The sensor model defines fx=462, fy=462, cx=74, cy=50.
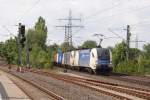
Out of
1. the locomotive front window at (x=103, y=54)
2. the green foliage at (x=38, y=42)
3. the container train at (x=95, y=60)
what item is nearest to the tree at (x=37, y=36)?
the green foliage at (x=38, y=42)

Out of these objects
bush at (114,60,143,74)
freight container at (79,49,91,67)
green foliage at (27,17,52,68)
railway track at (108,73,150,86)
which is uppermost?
green foliage at (27,17,52,68)

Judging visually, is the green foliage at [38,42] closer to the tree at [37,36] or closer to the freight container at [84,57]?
the tree at [37,36]

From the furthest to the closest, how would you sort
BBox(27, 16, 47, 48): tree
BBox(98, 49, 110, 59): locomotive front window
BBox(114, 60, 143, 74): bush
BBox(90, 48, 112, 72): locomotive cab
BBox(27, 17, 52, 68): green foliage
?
1. BBox(27, 16, 47, 48): tree
2. BBox(27, 17, 52, 68): green foliage
3. BBox(114, 60, 143, 74): bush
4. BBox(98, 49, 110, 59): locomotive front window
5. BBox(90, 48, 112, 72): locomotive cab

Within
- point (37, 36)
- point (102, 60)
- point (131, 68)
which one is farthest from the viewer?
point (37, 36)

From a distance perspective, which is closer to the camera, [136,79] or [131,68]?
[136,79]

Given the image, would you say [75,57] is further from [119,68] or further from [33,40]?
[33,40]

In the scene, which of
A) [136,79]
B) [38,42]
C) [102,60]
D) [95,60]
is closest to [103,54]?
[102,60]

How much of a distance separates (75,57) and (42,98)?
134ft

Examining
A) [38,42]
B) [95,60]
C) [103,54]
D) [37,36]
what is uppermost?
[37,36]

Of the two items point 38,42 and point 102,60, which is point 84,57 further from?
point 38,42

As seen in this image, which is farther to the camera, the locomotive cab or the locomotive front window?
the locomotive front window

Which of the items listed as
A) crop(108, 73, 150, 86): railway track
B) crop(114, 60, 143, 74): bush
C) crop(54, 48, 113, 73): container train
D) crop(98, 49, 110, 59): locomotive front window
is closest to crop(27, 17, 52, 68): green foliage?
crop(54, 48, 113, 73): container train

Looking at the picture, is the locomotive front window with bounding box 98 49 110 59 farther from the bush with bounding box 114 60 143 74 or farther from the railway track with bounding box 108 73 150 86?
the bush with bounding box 114 60 143 74

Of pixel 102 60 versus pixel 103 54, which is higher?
pixel 103 54
